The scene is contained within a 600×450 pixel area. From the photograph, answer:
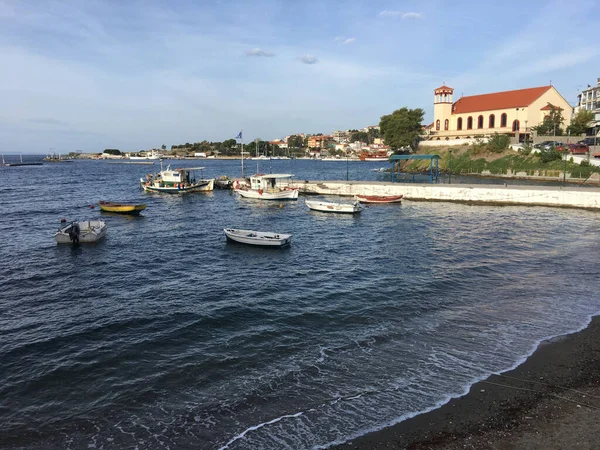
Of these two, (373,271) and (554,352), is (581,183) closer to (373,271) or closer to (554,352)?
(373,271)

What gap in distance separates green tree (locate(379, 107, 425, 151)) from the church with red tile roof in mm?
4930

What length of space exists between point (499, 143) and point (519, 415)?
294 ft

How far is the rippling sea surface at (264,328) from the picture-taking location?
11.9m

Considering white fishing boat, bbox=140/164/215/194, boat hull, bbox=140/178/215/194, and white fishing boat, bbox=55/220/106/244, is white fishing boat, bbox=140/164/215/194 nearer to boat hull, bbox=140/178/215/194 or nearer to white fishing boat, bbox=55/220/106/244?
boat hull, bbox=140/178/215/194

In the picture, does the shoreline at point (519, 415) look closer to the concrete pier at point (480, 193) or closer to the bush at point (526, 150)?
the concrete pier at point (480, 193)

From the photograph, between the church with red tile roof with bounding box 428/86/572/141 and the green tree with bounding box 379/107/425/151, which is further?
the green tree with bounding box 379/107/425/151

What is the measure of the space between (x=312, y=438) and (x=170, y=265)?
64.2ft

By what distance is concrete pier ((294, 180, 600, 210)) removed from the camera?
46.4 meters

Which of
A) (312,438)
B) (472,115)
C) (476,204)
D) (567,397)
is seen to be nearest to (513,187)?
(476,204)

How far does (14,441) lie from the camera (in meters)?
11.1

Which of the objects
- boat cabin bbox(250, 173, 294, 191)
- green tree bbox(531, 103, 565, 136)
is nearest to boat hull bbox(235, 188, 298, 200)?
boat cabin bbox(250, 173, 294, 191)

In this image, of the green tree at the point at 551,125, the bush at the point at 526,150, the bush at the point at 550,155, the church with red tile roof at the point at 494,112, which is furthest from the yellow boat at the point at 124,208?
the green tree at the point at 551,125

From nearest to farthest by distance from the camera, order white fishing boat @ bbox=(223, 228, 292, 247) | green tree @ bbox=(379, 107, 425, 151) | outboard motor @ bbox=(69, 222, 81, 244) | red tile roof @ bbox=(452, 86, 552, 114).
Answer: white fishing boat @ bbox=(223, 228, 292, 247) → outboard motor @ bbox=(69, 222, 81, 244) → red tile roof @ bbox=(452, 86, 552, 114) → green tree @ bbox=(379, 107, 425, 151)

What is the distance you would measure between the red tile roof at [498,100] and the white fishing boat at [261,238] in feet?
301
